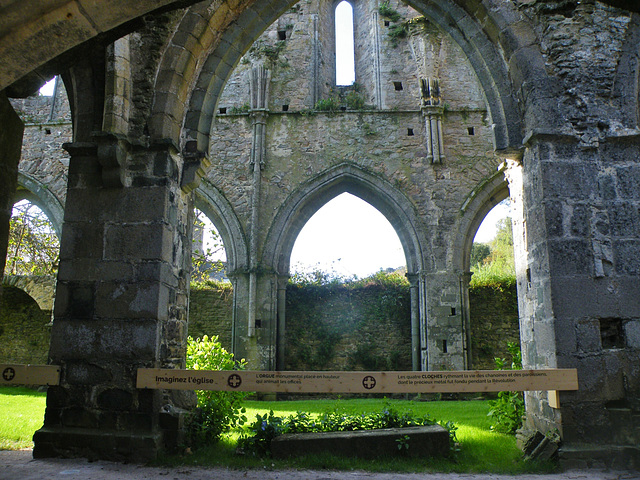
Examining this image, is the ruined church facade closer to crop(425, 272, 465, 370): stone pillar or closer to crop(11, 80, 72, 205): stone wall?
crop(425, 272, 465, 370): stone pillar

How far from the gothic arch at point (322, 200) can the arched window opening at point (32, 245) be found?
25.4 ft

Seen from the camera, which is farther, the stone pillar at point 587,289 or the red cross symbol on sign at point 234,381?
the red cross symbol on sign at point 234,381

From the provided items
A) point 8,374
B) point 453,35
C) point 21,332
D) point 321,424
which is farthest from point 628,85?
point 21,332

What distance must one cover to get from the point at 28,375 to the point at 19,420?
2194 millimetres

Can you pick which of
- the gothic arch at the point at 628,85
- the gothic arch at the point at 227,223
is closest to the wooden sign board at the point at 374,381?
the gothic arch at the point at 628,85

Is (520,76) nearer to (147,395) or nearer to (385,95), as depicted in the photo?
(147,395)

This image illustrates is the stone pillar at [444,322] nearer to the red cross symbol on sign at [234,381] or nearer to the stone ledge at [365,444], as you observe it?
the stone ledge at [365,444]

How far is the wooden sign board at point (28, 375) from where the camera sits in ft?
13.1

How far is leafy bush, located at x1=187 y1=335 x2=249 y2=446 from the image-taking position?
4598 mm

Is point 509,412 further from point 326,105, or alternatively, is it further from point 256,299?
point 326,105

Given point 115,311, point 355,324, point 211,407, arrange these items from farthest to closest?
point 355,324, point 211,407, point 115,311

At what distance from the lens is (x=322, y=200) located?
1219cm

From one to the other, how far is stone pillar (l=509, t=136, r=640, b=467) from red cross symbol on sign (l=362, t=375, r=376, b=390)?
1.42 meters

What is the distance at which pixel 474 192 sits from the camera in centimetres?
1162
